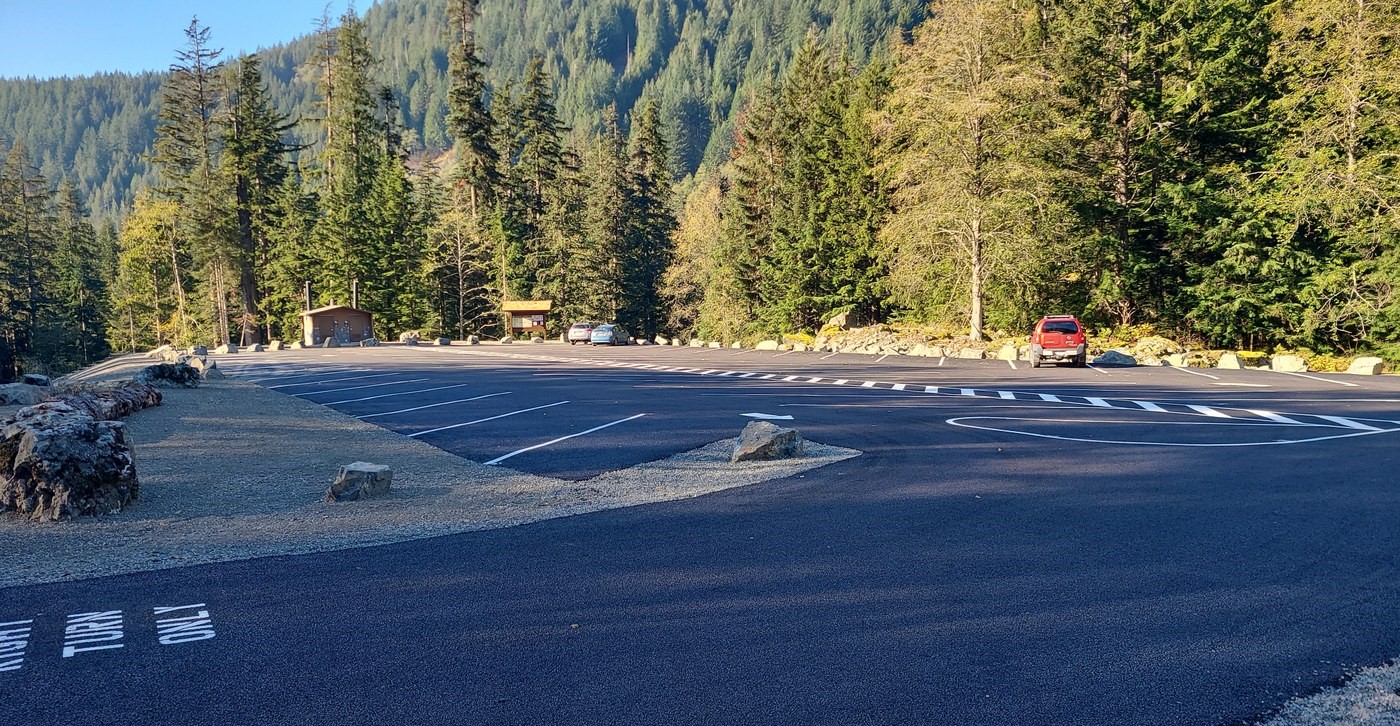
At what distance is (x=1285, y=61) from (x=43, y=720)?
39.6m

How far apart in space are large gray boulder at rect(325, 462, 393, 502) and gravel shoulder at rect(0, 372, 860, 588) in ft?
0.58

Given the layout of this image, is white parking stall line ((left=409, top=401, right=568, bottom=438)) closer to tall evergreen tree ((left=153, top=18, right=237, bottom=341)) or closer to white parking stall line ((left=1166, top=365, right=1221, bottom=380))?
white parking stall line ((left=1166, top=365, right=1221, bottom=380))

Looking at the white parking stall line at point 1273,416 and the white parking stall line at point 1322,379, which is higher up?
the white parking stall line at point 1322,379

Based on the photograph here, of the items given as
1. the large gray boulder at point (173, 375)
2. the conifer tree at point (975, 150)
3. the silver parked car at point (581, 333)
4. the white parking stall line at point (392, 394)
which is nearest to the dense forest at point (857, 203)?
the conifer tree at point (975, 150)

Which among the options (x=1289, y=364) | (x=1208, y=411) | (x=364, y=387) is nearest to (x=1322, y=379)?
(x=1289, y=364)

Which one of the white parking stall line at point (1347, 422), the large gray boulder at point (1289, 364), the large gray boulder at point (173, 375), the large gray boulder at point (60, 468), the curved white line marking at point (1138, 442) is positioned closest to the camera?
the large gray boulder at point (60, 468)

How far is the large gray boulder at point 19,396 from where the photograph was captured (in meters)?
14.8

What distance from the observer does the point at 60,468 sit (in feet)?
23.4

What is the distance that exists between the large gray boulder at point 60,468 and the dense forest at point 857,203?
31.1 meters

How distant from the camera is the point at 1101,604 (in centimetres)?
477

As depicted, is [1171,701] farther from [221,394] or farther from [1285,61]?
[1285,61]

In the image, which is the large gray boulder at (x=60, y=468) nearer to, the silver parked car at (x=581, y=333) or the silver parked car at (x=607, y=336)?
the silver parked car at (x=607, y=336)

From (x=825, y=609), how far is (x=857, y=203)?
143 ft

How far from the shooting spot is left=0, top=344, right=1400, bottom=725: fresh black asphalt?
360 cm
